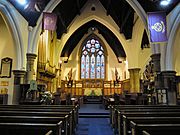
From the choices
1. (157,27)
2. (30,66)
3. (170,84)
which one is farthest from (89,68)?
(157,27)

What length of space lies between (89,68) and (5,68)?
34.8 feet

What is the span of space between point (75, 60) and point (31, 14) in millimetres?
9857

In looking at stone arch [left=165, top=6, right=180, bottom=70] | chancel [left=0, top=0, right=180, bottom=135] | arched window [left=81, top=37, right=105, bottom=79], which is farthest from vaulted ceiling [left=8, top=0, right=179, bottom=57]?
arched window [left=81, top=37, right=105, bottom=79]

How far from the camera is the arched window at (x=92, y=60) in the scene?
18.0 metres

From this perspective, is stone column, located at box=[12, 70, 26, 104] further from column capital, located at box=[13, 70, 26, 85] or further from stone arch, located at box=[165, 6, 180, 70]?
stone arch, located at box=[165, 6, 180, 70]

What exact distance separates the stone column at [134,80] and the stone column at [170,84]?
509cm

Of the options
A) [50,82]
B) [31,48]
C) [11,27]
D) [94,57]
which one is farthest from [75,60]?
[11,27]

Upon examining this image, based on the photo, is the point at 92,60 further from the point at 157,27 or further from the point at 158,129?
the point at 158,129

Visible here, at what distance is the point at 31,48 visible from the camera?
28.6 ft

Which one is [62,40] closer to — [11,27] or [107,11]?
[107,11]

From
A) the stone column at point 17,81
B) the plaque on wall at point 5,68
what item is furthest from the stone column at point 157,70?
the plaque on wall at point 5,68

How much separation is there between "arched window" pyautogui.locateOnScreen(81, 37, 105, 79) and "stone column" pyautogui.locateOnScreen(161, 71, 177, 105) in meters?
10.3

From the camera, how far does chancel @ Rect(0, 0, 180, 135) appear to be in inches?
116

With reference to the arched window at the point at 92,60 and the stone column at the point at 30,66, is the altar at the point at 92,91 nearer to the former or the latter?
the arched window at the point at 92,60
